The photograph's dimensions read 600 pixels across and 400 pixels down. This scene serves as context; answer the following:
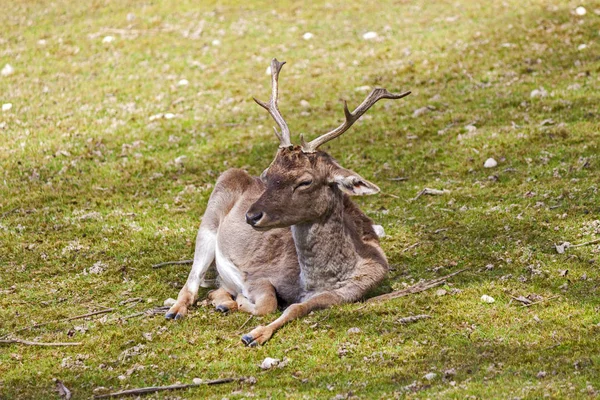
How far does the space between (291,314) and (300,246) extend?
947mm

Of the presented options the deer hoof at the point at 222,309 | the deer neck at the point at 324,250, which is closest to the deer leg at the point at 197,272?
the deer hoof at the point at 222,309

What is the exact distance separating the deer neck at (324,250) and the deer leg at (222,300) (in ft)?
3.05

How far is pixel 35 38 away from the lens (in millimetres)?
24406

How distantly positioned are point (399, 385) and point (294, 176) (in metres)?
2.99

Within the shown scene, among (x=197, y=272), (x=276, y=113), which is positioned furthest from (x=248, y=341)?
(x=276, y=113)

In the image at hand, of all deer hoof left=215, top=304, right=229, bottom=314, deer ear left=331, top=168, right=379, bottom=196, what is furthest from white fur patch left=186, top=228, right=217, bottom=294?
deer ear left=331, top=168, right=379, bottom=196

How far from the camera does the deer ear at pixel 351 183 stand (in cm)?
1018

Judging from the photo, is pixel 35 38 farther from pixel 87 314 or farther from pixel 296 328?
pixel 296 328

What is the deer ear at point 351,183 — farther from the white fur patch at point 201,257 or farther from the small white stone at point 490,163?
the small white stone at point 490,163

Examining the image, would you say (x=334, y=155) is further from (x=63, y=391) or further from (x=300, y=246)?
(x=63, y=391)

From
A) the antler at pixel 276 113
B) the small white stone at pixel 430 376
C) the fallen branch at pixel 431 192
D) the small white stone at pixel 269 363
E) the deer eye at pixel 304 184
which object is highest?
the antler at pixel 276 113

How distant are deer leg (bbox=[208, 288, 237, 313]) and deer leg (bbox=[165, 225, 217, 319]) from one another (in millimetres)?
216

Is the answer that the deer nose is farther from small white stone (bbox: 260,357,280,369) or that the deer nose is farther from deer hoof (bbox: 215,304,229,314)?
small white stone (bbox: 260,357,280,369)

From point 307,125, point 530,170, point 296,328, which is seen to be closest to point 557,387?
point 296,328
